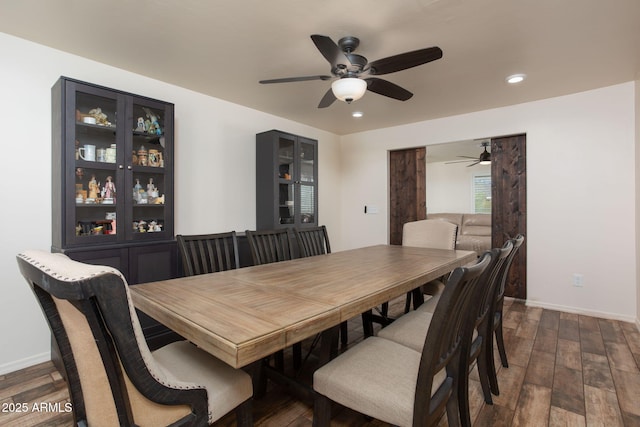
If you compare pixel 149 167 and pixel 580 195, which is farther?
pixel 580 195

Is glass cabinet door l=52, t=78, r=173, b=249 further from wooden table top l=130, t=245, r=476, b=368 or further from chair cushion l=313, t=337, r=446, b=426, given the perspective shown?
chair cushion l=313, t=337, r=446, b=426

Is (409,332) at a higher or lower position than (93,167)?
lower

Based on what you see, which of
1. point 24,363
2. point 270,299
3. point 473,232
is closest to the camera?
point 270,299

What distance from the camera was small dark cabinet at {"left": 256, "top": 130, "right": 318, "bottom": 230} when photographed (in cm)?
354

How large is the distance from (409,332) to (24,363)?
2644mm

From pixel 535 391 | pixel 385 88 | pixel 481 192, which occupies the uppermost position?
pixel 385 88

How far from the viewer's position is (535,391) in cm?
184

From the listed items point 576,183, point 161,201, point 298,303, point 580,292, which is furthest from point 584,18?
point 161,201

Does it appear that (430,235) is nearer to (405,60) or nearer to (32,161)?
(405,60)

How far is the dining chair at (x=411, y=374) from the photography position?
0.99 m

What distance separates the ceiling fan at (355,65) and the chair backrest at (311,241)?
3.88ft

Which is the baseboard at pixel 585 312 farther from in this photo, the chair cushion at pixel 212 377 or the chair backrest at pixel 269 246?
the chair cushion at pixel 212 377

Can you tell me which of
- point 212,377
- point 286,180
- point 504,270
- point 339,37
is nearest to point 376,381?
point 212,377

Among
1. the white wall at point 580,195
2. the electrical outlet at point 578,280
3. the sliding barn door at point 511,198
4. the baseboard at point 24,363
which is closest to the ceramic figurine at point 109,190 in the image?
the baseboard at point 24,363
